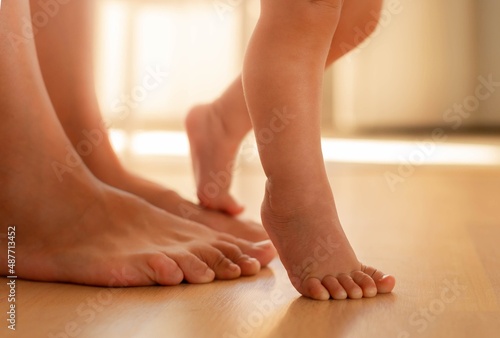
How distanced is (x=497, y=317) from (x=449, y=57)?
141 inches

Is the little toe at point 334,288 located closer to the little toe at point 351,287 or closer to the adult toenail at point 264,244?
the little toe at point 351,287

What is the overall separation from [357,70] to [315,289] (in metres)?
3.47

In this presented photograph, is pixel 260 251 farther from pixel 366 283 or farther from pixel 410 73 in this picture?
pixel 410 73

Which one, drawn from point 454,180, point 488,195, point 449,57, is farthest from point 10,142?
point 449,57

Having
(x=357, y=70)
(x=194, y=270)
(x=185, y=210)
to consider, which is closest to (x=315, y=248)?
(x=194, y=270)

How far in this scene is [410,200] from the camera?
2.11 m

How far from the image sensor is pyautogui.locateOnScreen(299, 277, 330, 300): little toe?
1.03 m

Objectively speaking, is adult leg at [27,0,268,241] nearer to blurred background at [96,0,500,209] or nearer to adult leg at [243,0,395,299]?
adult leg at [243,0,395,299]

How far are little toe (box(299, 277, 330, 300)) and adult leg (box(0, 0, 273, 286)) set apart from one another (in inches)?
6.1

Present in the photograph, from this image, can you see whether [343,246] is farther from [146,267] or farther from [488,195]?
[488,195]

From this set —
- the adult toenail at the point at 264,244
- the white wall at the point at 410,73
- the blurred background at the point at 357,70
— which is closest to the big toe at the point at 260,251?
the adult toenail at the point at 264,244

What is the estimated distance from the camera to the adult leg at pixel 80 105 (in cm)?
144

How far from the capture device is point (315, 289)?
40.6 inches

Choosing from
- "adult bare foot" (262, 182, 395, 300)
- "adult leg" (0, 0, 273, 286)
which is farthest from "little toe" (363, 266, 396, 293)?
"adult leg" (0, 0, 273, 286)
